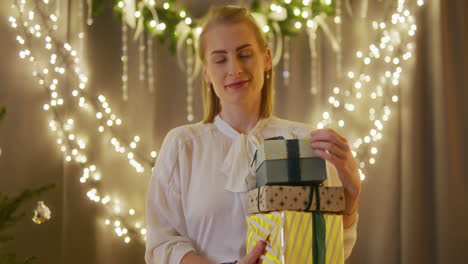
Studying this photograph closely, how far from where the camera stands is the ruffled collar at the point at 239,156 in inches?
45.9

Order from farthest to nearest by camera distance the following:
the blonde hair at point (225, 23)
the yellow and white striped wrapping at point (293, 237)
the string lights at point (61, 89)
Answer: the string lights at point (61, 89) < the blonde hair at point (225, 23) < the yellow and white striped wrapping at point (293, 237)

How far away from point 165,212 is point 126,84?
1124mm

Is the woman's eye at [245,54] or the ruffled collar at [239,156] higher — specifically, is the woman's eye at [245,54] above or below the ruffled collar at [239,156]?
above

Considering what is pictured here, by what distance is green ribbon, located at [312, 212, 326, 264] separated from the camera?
94 centimetres

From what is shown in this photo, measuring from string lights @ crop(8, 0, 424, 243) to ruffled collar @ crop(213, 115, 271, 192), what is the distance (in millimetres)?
956

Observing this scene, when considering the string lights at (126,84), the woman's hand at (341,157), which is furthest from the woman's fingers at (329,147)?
the string lights at (126,84)

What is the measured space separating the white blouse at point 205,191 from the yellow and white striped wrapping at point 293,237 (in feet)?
0.62

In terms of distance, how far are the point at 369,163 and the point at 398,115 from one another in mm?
238

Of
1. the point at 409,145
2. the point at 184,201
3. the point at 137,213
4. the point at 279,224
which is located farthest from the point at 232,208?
the point at 409,145

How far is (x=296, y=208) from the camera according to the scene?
37.5 inches

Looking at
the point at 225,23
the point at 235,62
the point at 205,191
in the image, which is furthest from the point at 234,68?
the point at 205,191

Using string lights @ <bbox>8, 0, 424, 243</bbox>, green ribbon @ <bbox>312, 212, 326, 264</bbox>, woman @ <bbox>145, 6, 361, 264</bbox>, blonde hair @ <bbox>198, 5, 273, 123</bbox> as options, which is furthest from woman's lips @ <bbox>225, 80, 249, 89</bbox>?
string lights @ <bbox>8, 0, 424, 243</bbox>

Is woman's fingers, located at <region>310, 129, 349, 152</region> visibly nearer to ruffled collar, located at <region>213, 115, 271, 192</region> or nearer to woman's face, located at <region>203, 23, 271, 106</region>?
ruffled collar, located at <region>213, 115, 271, 192</region>

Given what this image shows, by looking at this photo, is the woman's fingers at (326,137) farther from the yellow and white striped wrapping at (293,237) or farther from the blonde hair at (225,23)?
the blonde hair at (225,23)
